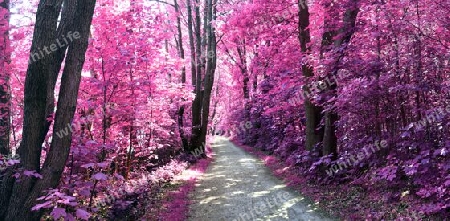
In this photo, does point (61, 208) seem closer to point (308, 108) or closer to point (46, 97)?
point (46, 97)

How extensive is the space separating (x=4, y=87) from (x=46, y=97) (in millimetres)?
3679

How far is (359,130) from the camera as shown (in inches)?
356

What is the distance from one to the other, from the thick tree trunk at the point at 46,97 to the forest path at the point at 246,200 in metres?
3.42

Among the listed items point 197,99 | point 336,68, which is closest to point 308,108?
point 336,68

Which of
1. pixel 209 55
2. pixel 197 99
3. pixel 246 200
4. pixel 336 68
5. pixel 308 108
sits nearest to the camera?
pixel 336 68

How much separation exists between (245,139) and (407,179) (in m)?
22.2

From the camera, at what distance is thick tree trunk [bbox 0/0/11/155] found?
296 inches

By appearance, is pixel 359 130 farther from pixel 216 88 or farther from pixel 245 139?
pixel 216 88

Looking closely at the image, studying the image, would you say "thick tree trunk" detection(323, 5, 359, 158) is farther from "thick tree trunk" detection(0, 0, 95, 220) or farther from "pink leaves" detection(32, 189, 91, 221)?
"pink leaves" detection(32, 189, 91, 221)

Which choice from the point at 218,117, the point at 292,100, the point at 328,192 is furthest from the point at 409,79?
the point at 218,117

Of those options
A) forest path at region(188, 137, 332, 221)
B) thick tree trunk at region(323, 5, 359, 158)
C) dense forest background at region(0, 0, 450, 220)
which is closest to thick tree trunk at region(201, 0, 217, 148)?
dense forest background at region(0, 0, 450, 220)

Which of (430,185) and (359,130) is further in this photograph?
(359,130)

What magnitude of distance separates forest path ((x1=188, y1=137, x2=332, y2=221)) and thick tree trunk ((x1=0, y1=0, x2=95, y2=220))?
3.42 meters

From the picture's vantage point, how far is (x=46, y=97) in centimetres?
532
